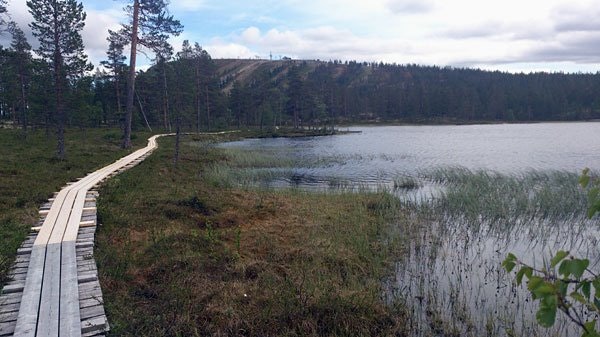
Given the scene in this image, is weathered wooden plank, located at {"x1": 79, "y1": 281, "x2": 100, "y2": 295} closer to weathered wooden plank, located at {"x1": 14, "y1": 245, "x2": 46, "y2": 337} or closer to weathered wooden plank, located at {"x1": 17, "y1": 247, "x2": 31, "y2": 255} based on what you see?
weathered wooden plank, located at {"x1": 14, "y1": 245, "x2": 46, "y2": 337}

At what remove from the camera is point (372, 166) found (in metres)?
27.7

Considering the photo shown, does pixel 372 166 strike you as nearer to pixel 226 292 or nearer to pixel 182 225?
pixel 182 225

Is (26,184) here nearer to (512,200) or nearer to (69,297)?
(69,297)

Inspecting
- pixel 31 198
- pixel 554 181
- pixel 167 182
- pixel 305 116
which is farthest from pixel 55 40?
pixel 305 116

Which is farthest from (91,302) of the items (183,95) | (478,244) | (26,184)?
(183,95)

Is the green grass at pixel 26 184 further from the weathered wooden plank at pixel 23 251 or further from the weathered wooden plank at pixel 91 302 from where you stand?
the weathered wooden plank at pixel 91 302

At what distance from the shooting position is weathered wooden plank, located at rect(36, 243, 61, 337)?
4.92 metres

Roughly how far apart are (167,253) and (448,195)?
1110 cm

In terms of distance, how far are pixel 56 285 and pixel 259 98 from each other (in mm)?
72722

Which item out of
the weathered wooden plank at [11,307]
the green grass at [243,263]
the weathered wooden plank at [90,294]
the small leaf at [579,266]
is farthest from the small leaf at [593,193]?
the weathered wooden plank at [11,307]

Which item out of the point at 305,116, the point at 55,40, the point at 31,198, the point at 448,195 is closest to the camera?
the point at 31,198

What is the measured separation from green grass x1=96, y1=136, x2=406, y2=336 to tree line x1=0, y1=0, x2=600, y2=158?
9.58 m

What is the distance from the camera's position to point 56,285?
19.9 ft

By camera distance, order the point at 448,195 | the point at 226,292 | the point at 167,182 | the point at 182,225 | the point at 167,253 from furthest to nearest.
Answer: the point at 167,182, the point at 448,195, the point at 182,225, the point at 167,253, the point at 226,292
